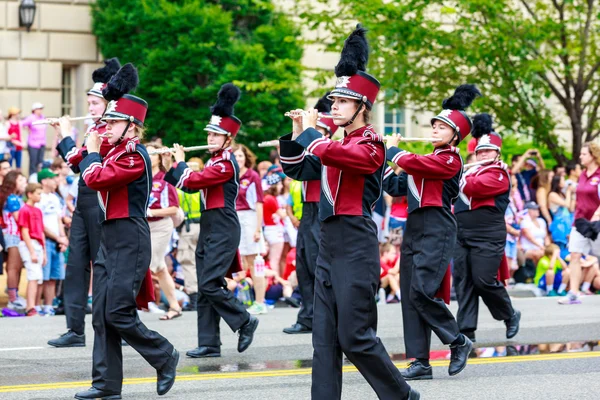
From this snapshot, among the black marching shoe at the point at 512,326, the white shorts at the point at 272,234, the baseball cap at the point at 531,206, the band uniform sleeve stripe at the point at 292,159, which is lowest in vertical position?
the black marching shoe at the point at 512,326

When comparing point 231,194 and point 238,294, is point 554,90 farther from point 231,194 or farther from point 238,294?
point 231,194

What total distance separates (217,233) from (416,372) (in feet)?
8.06

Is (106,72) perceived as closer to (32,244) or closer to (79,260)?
(79,260)

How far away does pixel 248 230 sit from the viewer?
15.5m

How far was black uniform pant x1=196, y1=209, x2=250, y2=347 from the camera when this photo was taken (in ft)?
36.3

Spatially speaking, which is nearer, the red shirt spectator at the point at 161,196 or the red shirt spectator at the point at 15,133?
the red shirt spectator at the point at 161,196

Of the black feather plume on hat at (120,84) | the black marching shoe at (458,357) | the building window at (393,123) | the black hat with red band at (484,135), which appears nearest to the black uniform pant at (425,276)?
the black marching shoe at (458,357)

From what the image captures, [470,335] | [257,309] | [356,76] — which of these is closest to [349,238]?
[356,76]

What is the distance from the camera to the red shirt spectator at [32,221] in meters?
14.7

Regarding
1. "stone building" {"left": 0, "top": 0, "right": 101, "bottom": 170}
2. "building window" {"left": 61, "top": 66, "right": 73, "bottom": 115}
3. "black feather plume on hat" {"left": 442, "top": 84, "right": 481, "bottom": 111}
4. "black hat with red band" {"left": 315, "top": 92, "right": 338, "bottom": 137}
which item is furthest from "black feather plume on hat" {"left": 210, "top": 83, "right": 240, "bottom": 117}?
"building window" {"left": 61, "top": 66, "right": 73, "bottom": 115}

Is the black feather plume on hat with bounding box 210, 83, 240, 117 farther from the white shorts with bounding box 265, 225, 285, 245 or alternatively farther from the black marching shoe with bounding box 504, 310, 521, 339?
the white shorts with bounding box 265, 225, 285, 245

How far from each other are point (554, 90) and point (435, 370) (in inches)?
521

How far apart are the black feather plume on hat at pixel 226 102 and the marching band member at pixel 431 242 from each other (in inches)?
76.4

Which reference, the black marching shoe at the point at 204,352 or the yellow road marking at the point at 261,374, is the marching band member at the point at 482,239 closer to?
the yellow road marking at the point at 261,374
